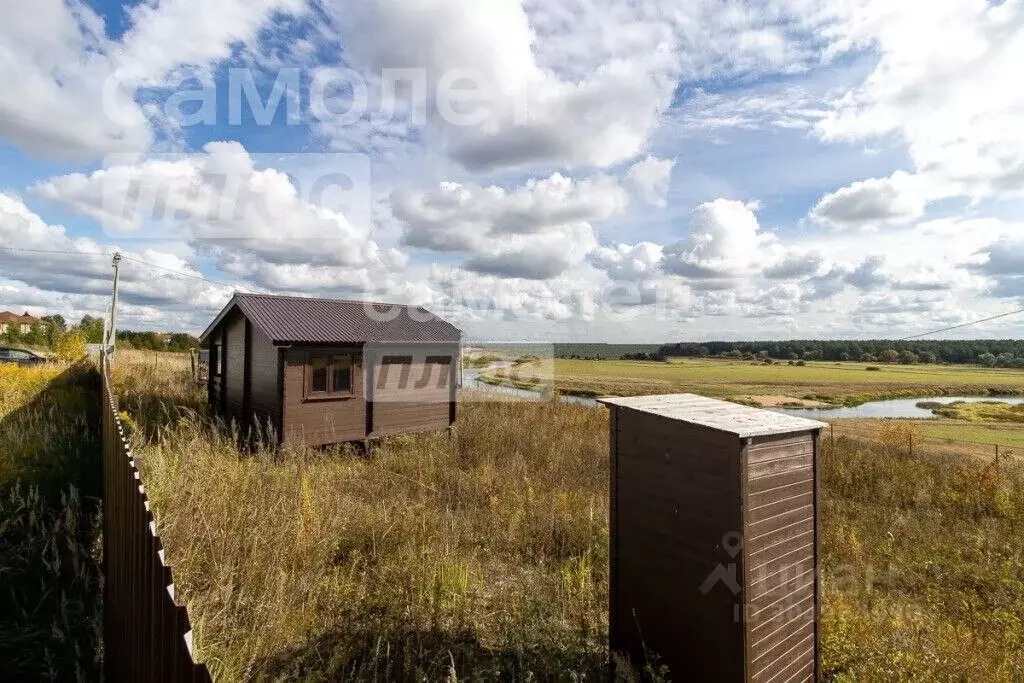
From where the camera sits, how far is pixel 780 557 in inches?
142

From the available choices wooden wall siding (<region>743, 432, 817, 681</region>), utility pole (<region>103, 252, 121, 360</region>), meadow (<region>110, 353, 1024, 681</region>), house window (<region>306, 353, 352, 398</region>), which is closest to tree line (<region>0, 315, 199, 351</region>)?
utility pole (<region>103, 252, 121, 360</region>)

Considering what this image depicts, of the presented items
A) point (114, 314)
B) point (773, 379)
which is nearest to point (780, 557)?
point (114, 314)

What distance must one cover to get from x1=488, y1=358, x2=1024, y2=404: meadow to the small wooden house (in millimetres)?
19786

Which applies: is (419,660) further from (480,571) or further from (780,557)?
(780,557)

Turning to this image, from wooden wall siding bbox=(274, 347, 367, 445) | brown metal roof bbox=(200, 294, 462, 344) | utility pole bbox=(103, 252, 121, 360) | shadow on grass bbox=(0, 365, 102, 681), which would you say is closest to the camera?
shadow on grass bbox=(0, 365, 102, 681)

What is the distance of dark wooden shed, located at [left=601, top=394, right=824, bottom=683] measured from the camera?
334 centimetres

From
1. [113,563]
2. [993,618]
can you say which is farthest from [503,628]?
[993,618]

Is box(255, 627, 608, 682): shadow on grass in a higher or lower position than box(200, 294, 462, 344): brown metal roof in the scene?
lower

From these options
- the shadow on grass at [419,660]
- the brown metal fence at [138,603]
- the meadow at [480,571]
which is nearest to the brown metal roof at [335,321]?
the meadow at [480,571]

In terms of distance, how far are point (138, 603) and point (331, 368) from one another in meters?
10.6

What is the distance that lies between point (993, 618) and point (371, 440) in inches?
472

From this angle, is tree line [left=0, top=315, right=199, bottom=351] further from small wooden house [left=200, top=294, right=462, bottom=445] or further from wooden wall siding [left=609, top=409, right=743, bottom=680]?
wooden wall siding [left=609, top=409, right=743, bottom=680]

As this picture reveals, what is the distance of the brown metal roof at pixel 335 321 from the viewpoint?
12383 mm

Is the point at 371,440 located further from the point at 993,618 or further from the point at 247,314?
the point at 993,618
